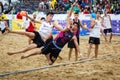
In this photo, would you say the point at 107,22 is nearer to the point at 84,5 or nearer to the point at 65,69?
the point at 65,69

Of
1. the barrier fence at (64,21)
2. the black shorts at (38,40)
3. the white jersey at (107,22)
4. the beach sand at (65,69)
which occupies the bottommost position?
the barrier fence at (64,21)

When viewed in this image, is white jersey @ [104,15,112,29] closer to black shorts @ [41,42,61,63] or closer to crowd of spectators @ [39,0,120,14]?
crowd of spectators @ [39,0,120,14]

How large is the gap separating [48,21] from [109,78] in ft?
9.44

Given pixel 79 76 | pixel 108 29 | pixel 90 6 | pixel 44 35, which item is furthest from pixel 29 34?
pixel 90 6

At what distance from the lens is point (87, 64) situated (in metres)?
10.2

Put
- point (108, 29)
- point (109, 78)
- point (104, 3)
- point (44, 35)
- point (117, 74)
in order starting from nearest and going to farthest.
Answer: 1. point (109, 78)
2. point (117, 74)
3. point (44, 35)
4. point (108, 29)
5. point (104, 3)

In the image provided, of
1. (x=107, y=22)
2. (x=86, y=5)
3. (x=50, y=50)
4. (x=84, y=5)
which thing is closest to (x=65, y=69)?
(x=50, y=50)

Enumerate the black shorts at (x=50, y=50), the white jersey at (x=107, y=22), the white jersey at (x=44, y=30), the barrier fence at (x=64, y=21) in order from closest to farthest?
1. the black shorts at (x=50, y=50)
2. the white jersey at (x=44, y=30)
3. the white jersey at (x=107, y=22)
4. the barrier fence at (x=64, y=21)

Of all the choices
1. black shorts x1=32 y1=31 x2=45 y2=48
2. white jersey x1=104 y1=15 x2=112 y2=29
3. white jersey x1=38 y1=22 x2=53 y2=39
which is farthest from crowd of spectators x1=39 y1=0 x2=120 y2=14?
black shorts x1=32 y1=31 x2=45 y2=48

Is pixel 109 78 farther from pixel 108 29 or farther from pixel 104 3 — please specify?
pixel 104 3

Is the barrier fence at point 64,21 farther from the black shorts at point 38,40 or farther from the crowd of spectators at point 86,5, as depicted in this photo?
the black shorts at point 38,40

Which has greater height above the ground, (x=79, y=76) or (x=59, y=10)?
(x=79, y=76)

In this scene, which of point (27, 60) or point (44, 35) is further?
point (27, 60)

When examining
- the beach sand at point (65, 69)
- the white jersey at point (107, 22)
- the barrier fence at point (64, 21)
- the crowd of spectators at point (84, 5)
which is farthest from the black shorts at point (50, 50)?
the crowd of spectators at point (84, 5)
